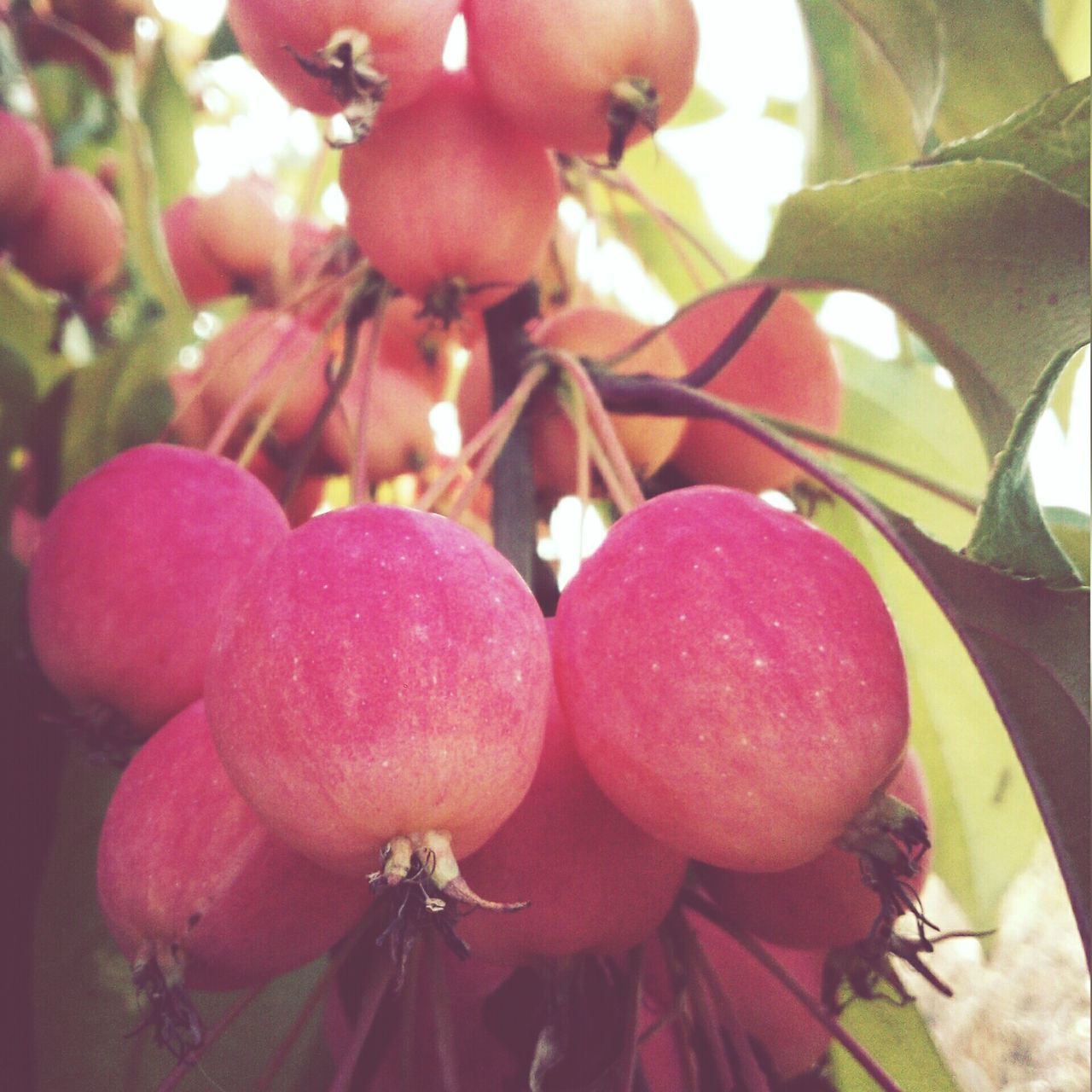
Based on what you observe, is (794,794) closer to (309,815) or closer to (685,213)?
(309,815)

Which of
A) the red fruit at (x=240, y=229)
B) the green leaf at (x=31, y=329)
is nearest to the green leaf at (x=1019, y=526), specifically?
the red fruit at (x=240, y=229)

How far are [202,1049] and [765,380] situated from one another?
50 centimetres

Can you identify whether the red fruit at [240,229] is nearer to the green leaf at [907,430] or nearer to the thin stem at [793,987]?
the green leaf at [907,430]

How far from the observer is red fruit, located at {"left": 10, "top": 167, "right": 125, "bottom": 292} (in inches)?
37.6

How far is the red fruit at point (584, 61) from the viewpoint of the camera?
1.60ft

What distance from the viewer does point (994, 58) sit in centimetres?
58

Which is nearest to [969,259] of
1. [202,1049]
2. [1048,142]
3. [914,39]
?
[1048,142]

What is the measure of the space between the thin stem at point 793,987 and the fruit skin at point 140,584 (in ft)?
0.92

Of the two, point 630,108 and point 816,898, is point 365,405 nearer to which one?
point 630,108

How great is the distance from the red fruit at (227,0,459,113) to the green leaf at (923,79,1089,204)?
24 cm

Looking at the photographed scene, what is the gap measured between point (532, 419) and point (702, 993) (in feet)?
1.13

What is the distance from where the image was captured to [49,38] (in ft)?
3.81

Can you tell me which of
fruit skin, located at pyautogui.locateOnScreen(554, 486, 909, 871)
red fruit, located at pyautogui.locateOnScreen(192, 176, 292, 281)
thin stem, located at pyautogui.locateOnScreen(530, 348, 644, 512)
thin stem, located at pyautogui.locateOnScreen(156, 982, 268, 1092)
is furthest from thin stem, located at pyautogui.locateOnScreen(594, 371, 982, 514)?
red fruit, located at pyautogui.locateOnScreen(192, 176, 292, 281)

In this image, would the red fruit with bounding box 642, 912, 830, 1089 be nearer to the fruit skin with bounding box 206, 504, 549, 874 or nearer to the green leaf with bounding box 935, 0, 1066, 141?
the fruit skin with bounding box 206, 504, 549, 874
